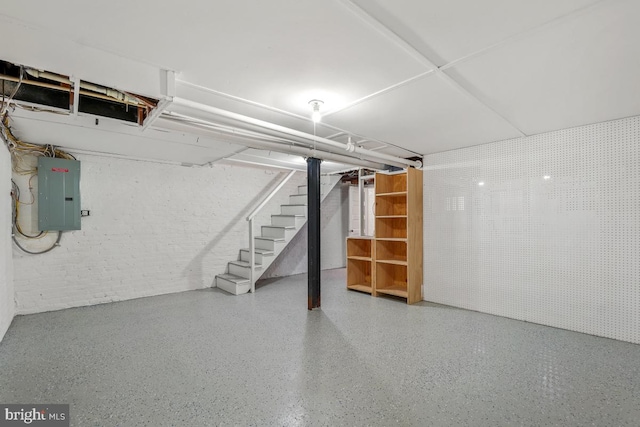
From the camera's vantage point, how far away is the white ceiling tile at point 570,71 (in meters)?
1.51

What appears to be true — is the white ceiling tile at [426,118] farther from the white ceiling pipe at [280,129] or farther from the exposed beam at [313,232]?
the exposed beam at [313,232]

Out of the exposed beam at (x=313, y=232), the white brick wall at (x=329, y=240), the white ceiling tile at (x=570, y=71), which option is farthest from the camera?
the white brick wall at (x=329, y=240)

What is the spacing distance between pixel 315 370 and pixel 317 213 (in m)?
1.94

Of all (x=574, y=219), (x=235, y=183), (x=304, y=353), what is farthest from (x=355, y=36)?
(x=235, y=183)

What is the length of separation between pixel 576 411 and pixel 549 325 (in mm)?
1772

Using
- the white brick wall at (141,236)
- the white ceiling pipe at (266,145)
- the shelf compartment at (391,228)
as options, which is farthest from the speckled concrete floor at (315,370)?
the white ceiling pipe at (266,145)

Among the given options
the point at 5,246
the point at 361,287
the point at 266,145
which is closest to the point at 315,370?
the point at 266,145

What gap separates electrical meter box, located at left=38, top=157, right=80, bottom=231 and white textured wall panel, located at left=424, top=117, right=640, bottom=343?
482cm

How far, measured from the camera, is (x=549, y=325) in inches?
128

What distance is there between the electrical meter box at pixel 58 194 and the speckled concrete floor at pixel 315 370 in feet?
3.72

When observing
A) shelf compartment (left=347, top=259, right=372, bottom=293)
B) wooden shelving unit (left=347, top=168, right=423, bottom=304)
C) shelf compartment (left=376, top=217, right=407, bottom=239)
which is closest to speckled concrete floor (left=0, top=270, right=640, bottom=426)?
wooden shelving unit (left=347, top=168, right=423, bottom=304)

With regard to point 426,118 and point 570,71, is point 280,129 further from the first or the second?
point 570,71

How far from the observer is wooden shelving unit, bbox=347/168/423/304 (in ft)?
13.7

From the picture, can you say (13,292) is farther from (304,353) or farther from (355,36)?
(355,36)
